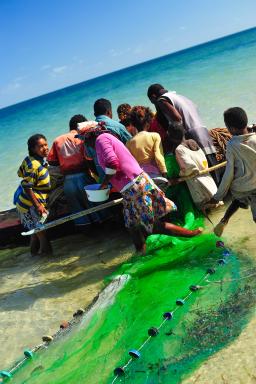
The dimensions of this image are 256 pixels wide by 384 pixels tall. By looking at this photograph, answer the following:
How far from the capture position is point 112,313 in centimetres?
355

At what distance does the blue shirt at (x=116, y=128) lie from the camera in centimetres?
493

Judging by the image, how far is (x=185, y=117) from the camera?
5.37 meters

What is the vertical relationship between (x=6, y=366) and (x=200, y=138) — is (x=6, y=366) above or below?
below

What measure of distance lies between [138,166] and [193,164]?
0.89 metres

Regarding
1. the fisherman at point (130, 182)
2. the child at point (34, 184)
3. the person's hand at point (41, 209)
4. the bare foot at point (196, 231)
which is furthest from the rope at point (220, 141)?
the person's hand at point (41, 209)

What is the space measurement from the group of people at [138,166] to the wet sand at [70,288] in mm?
324

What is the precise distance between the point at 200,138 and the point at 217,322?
2.80 meters

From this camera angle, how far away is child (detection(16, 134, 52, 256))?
5.11 meters

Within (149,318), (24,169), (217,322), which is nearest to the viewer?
(217,322)

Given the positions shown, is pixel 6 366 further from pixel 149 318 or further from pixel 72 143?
pixel 72 143

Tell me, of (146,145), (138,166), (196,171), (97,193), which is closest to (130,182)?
(138,166)

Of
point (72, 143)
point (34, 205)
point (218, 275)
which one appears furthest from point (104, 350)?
point (72, 143)

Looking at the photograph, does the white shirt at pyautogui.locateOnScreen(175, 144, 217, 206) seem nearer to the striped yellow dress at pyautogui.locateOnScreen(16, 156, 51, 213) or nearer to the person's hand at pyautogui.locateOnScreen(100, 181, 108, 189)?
the person's hand at pyautogui.locateOnScreen(100, 181, 108, 189)

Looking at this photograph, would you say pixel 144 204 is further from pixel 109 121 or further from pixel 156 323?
pixel 156 323
